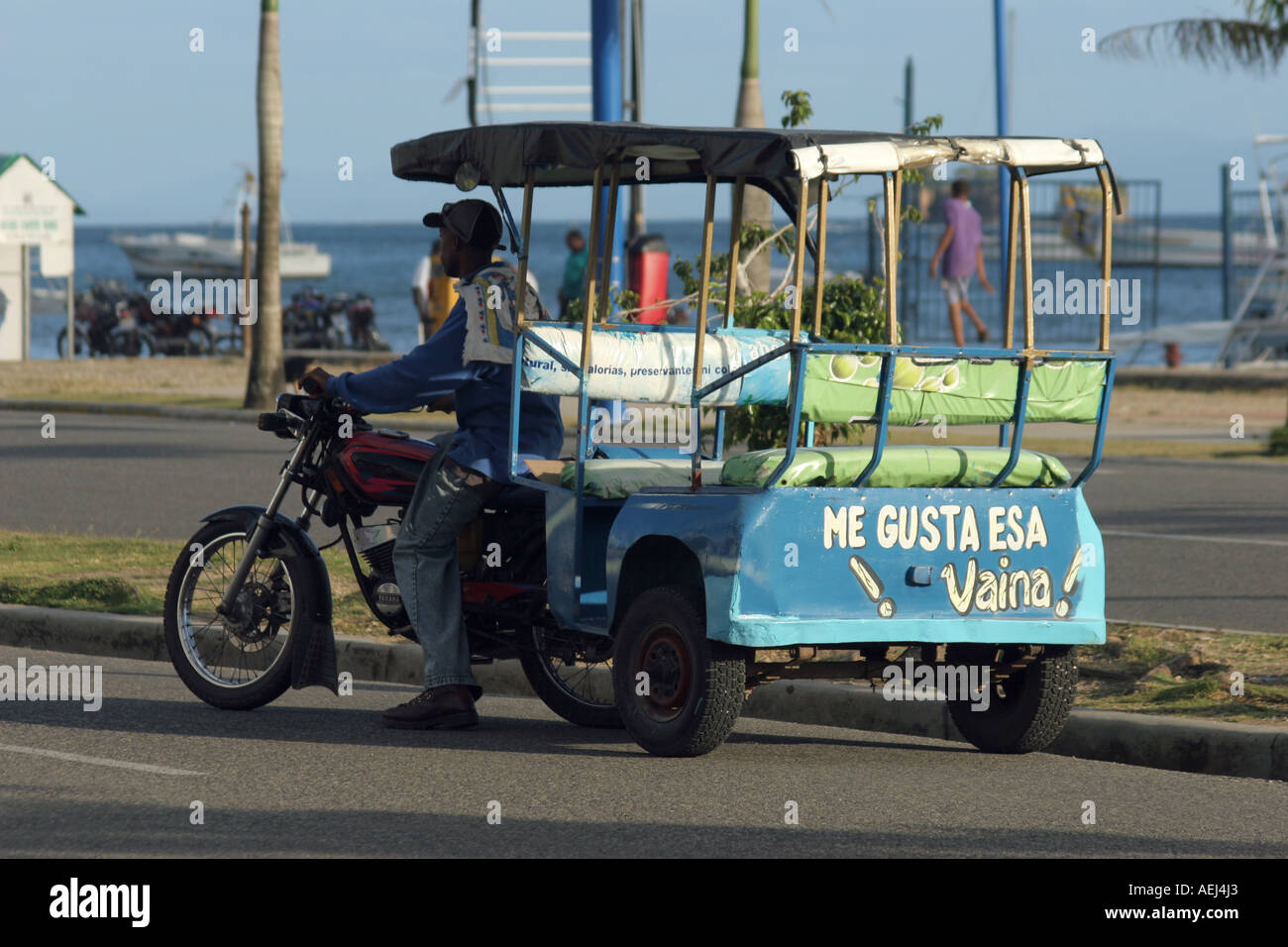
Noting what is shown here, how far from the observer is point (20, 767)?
22.5ft

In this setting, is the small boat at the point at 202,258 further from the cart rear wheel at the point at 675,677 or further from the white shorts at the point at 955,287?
the cart rear wheel at the point at 675,677

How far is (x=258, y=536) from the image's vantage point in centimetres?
800

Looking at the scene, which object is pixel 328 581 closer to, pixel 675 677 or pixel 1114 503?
pixel 675 677

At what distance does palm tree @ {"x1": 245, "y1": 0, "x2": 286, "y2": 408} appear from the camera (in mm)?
23922

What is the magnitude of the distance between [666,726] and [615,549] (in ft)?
2.08

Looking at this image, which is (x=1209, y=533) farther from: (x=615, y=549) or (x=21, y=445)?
(x=21, y=445)

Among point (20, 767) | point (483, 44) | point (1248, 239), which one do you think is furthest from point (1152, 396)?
point (20, 767)

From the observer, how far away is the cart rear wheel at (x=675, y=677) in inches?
274

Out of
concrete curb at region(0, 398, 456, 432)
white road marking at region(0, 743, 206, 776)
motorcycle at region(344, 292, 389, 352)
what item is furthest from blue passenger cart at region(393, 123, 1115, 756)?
motorcycle at region(344, 292, 389, 352)

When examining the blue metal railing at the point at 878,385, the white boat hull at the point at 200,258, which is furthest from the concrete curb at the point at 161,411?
the white boat hull at the point at 200,258

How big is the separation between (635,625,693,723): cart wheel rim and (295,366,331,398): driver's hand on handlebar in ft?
5.36

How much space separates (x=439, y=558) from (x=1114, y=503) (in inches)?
360

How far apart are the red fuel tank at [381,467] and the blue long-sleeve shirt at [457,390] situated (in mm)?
177
